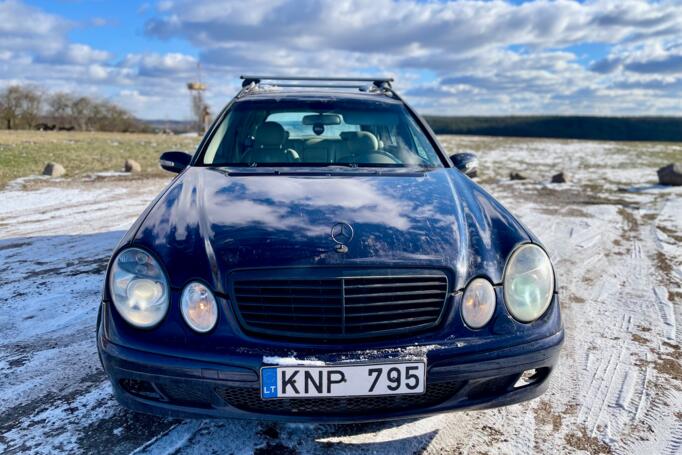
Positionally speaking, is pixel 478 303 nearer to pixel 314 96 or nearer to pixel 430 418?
pixel 430 418

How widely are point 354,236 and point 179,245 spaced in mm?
683

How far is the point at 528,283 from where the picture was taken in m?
2.10

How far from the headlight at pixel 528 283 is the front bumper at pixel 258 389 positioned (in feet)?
0.46

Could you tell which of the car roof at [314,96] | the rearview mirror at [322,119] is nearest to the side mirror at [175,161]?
the car roof at [314,96]

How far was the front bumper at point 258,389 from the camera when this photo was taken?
1.83m

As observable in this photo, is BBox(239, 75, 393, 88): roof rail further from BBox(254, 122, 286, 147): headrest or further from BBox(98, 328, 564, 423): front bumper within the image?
BBox(98, 328, 564, 423): front bumper

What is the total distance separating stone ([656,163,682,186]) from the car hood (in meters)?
8.88

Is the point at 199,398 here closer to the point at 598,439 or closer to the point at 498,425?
the point at 498,425

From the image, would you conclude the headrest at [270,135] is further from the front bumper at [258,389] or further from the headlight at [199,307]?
the front bumper at [258,389]

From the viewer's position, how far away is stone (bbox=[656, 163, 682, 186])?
9.73 meters

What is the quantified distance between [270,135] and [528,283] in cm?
201

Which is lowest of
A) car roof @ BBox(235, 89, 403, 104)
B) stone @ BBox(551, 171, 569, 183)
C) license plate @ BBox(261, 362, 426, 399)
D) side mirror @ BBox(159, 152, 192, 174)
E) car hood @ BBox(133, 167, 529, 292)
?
license plate @ BBox(261, 362, 426, 399)

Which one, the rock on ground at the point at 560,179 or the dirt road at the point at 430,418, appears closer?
the dirt road at the point at 430,418

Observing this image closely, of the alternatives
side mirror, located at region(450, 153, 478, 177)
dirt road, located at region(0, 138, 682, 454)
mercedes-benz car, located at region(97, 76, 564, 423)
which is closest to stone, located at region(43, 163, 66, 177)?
dirt road, located at region(0, 138, 682, 454)
